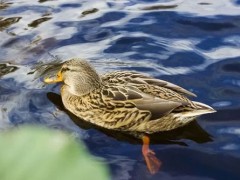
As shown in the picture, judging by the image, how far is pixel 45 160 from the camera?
55 cm

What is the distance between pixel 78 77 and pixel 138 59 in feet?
2.63

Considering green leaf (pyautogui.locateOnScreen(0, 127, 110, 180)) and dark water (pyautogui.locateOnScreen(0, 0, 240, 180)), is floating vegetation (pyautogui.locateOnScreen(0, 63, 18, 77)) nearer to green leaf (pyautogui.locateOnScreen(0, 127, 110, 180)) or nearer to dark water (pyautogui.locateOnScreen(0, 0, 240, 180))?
dark water (pyautogui.locateOnScreen(0, 0, 240, 180))

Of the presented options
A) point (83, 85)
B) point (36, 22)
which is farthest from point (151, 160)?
point (36, 22)

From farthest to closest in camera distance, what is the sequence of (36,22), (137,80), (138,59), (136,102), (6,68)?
(36,22), (6,68), (138,59), (137,80), (136,102)

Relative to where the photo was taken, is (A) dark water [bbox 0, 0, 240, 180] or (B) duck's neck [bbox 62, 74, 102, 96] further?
(B) duck's neck [bbox 62, 74, 102, 96]

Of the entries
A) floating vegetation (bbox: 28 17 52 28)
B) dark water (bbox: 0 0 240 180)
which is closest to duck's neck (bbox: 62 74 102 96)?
dark water (bbox: 0 0 240 180)

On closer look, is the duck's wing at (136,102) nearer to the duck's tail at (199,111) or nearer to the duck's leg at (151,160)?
the duck's tail at (199,111)

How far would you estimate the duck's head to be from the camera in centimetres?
568

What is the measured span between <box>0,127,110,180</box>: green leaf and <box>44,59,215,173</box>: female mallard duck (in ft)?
13.3

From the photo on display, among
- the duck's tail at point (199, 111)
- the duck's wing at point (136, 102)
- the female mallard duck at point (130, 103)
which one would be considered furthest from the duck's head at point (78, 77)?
the duck's tail at point (199, 111)

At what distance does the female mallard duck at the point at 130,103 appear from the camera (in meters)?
5.02

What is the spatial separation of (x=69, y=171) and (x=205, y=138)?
453cm

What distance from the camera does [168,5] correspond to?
24.8 feet

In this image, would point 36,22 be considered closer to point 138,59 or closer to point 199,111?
point 138,59
